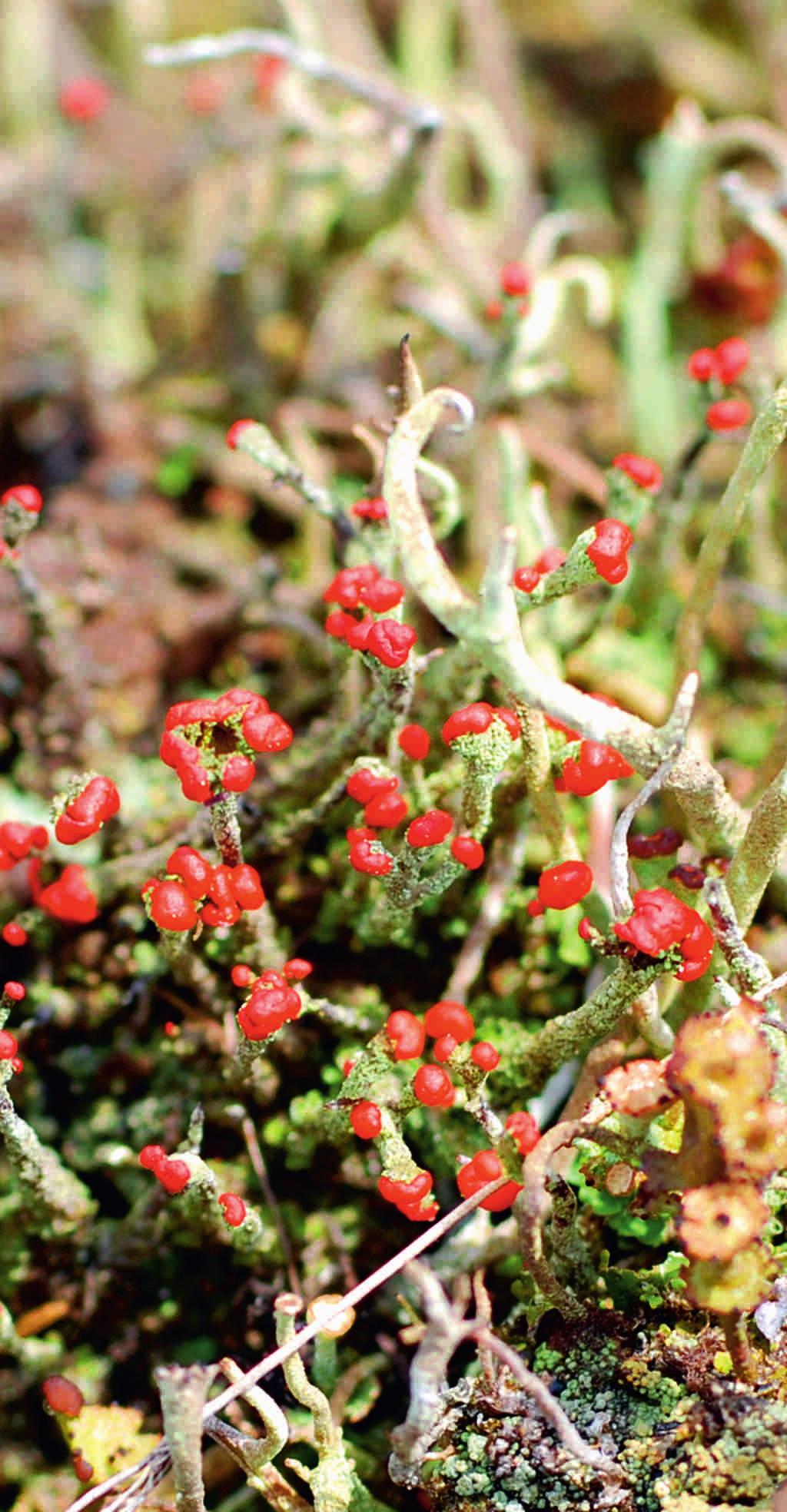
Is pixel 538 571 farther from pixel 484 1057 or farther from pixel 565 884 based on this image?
pixel 484 1057

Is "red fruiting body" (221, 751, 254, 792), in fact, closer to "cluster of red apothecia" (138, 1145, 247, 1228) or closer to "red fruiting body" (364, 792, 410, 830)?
"red fruiting body" (364, 792, 410, 830)

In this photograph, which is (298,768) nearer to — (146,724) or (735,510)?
(146,724)

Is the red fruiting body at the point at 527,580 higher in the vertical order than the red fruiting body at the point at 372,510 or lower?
higher

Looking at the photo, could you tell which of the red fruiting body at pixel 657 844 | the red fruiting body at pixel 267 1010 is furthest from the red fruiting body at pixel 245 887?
the red fruiting body at pixel 657 844

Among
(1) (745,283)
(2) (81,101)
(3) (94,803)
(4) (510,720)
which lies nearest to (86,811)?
(3) (94,803)

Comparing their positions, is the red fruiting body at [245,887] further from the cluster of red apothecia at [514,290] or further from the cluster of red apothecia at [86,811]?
the cluster of red apothecia at [514,290]

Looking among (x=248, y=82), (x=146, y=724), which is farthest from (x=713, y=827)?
(x=248, y=82)
